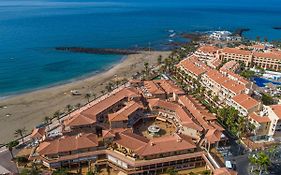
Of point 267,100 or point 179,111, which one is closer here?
point 179,111

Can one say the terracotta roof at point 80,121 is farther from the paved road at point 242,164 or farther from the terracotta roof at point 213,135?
the paved road at point 242,164

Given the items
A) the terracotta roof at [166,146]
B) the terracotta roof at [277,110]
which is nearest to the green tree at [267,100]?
the terracotta roof at [277,110]

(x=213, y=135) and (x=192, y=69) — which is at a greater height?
(x=192, y=69)

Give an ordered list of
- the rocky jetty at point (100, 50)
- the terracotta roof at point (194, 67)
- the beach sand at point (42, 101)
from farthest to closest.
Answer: the rocky jetty at point (100, 50), the terracotta roof at point (194, 67), the beach sand at point (42, 101)

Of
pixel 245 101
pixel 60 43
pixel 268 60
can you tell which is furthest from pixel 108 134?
pixel 60 43

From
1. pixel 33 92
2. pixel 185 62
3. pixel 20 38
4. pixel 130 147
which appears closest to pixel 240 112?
pixel 130 147

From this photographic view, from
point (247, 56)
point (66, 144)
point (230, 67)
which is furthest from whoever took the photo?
point (247, 56)

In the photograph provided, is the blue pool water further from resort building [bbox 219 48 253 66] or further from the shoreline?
the shoreline

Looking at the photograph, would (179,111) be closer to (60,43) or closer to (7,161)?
(7,161)
